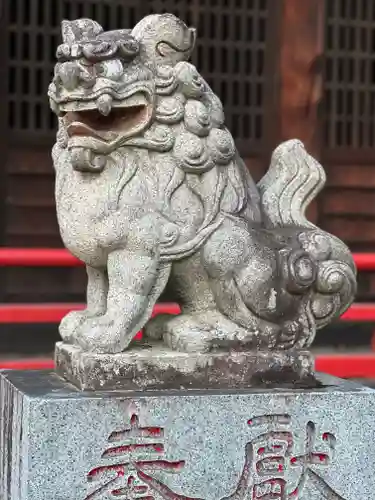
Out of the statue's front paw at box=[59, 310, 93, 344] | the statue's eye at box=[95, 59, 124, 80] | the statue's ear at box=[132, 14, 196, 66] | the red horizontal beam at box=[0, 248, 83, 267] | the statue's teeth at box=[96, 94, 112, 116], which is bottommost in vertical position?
the red horizontal beam at box=[0, 248, 83, 267]

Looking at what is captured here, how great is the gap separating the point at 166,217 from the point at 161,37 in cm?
48

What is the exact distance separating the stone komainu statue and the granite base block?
16cm

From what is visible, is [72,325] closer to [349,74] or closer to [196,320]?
[196,320]

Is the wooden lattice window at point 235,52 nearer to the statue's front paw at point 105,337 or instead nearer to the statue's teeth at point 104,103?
the statue's teeth at point 104,103

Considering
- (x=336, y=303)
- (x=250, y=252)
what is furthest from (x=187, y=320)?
(x=336, y=303)

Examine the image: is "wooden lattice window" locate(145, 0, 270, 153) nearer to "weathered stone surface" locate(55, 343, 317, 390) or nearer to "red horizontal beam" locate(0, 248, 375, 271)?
"red horizontal beam" locate(0, 248, 375, 271)

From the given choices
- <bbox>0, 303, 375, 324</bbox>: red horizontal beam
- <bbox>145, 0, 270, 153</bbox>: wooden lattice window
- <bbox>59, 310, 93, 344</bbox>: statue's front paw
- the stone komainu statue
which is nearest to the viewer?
the stone komainu statue

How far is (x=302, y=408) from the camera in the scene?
2623mm

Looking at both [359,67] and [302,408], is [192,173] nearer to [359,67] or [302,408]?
[302,408]

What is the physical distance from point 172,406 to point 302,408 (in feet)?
1.18

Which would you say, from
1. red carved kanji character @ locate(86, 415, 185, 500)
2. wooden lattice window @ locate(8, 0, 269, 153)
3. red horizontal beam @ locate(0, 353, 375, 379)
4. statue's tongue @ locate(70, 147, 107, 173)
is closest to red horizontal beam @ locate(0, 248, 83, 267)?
red horizontal beam @ locate(0, 353, 375, 379)

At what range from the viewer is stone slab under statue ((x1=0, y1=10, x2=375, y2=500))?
2.49m

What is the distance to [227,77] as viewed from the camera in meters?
5.51

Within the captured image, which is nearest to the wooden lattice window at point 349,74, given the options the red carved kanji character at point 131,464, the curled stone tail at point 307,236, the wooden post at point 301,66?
the wooden post at point 301,66
